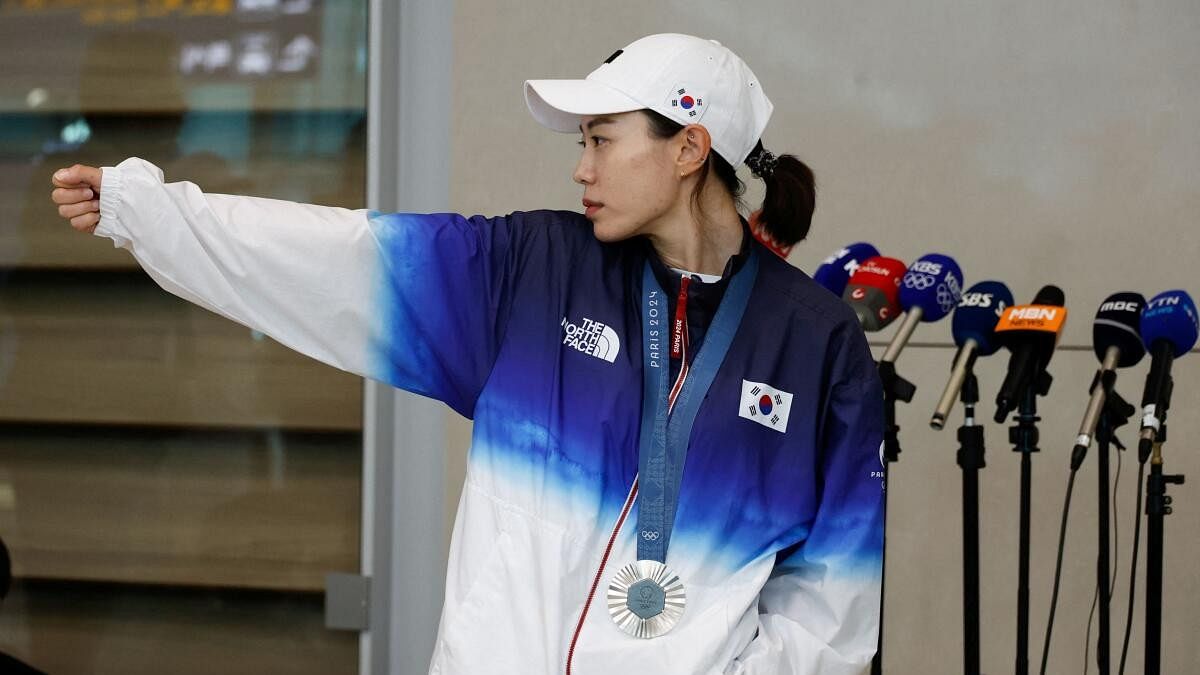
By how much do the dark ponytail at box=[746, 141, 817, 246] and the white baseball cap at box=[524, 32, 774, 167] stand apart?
2.8 inches

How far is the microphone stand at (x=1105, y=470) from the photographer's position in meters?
2.61

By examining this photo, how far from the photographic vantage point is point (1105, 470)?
2.66m

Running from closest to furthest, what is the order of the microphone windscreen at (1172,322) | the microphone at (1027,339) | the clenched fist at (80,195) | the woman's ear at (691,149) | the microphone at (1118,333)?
the clenched fist at (80,195) → the woman's ear at (691,149) → the microphone at (1027,339) → the microphone windscreen at (1172,322) → the microphone at (1118,333)

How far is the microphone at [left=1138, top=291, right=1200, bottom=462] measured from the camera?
2.54m

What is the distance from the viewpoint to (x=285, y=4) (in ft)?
11.6

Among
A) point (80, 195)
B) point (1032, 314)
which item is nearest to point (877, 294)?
point (1032, 314)

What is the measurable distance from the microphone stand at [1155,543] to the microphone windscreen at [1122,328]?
20 centimetres

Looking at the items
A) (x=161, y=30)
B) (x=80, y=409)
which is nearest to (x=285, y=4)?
(x=161, y=30)

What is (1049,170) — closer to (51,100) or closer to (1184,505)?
(1184,505)

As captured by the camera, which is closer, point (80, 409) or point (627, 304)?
point (627, 304)

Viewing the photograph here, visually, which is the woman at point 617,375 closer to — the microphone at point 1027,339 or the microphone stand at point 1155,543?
the microphone at point 1027,339

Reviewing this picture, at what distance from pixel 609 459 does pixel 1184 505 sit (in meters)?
2.16

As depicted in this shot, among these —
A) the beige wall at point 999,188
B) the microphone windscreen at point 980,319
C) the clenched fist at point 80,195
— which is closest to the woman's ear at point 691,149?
the clenched fist at point 80,195

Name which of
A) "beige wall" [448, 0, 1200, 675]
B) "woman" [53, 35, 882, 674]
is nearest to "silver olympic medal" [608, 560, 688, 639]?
"woman" [53, 35, 882, 674]
